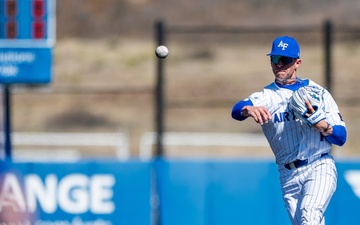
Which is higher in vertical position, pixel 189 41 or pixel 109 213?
pixel 189 41

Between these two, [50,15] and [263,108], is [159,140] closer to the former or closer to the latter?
[50,15]

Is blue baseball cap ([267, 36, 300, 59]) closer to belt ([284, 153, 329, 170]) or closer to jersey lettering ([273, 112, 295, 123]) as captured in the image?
jersey lettering ([273, 112, 295, 123])

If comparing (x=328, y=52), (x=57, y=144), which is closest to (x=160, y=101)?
(x=328, y=52)

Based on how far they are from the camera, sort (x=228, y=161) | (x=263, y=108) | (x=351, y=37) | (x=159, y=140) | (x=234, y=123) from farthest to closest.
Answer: (x=351, y=37) < (x=234, y=123) < (x=159, y=140) < (x=228, y=161) < (x=263, y=108)

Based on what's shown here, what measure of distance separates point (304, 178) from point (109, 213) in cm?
524

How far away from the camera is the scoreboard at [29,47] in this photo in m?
12.9

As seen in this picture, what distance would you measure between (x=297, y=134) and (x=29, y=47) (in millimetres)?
7018

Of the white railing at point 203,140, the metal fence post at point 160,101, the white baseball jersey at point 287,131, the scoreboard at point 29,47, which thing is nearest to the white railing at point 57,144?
the white railing at point 203,140

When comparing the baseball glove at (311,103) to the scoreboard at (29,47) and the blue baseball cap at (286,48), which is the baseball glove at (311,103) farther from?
the scoreboard at (29,47)

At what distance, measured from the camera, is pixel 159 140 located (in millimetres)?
12367

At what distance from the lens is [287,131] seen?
6695 mm

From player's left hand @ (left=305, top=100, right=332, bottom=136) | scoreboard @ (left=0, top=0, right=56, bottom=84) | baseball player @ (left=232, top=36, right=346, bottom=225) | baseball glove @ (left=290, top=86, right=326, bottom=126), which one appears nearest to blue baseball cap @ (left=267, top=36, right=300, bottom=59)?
baseball player @ (left=232, top=36, right=346, bottom=225)

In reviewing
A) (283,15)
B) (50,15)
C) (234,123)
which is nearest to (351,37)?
(283,15)

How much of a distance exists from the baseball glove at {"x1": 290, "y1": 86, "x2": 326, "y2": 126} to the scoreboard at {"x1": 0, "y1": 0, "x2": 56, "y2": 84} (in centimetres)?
704
